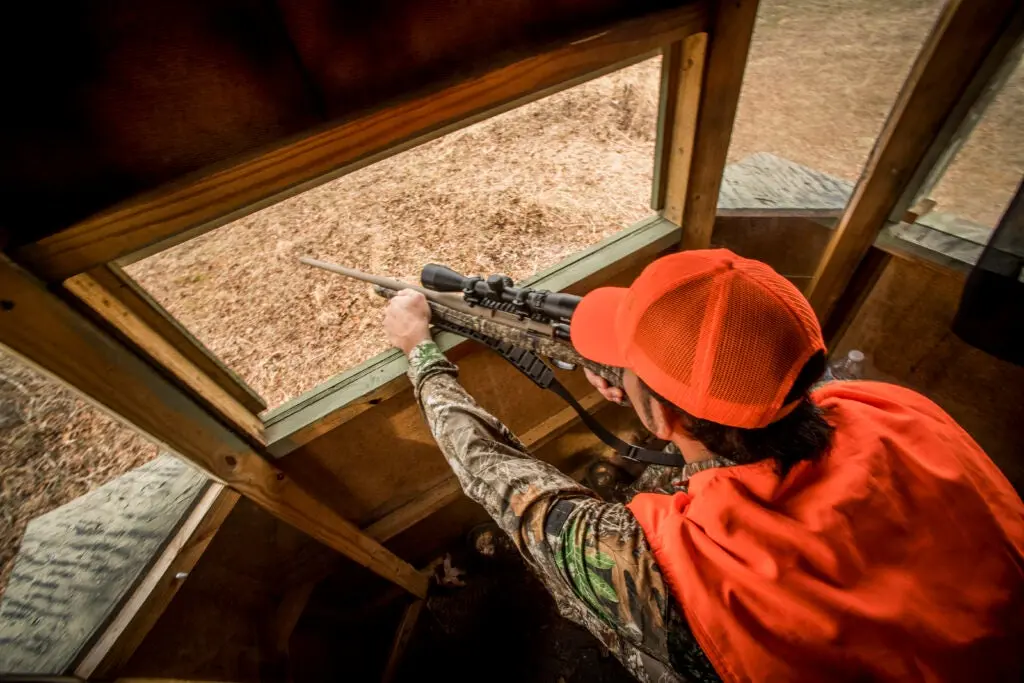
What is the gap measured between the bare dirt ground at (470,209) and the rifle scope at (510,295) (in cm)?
66

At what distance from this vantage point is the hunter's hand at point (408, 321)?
6.03ft

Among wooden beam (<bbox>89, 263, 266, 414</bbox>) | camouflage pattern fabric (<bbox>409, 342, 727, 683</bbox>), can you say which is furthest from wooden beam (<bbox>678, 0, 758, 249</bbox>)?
wooden beam (<bbox>89, 263, 266, 414</bbox>)

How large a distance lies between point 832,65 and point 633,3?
9.90ft

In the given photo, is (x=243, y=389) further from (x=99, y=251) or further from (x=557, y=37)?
(x=557, y=37)

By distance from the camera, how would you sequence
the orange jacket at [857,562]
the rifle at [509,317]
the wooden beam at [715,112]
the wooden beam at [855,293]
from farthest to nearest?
the wooden beam at [855,293]
the rifle at [509,317]
the wooden beam at [715,112]
the orange jacket at [857,562]

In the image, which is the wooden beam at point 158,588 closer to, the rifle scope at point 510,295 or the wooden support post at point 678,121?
the rifle scope at point 510,295

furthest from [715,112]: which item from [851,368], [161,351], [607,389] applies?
[851,368]

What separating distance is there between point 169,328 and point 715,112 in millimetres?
2168

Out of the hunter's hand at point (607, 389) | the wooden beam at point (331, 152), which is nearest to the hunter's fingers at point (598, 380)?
the hunter's hand at point (607, 389)

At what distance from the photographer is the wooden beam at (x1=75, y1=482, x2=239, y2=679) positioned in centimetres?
127

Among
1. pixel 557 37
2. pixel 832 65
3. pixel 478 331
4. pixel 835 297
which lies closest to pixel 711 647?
pixel 478 331

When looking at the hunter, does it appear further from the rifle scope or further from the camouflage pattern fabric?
the rifle scope

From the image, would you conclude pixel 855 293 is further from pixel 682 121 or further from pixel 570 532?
pixel 570 532

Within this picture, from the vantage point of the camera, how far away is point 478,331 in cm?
187
